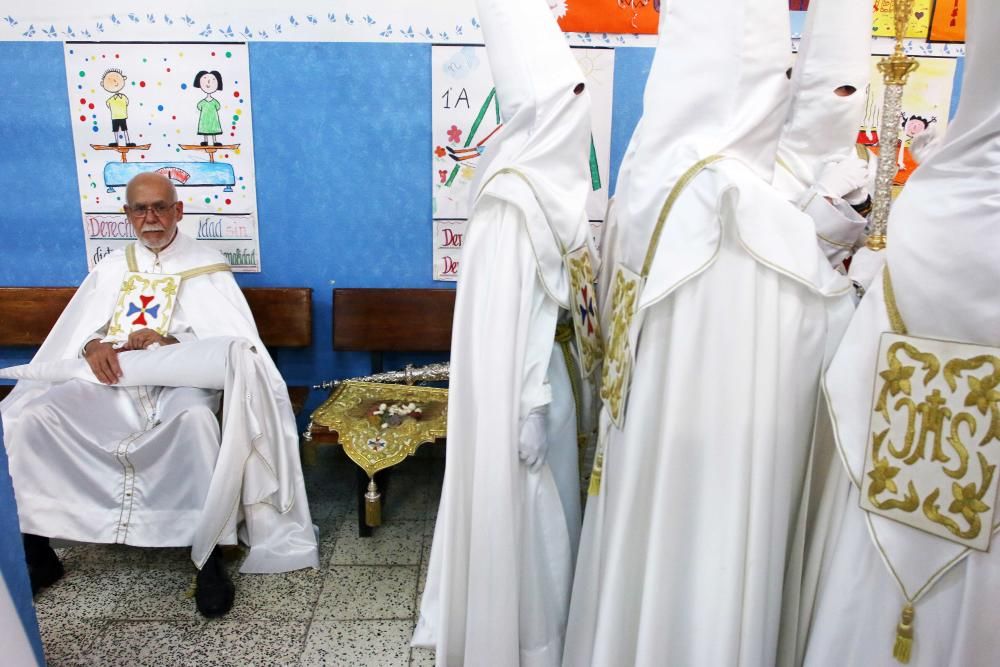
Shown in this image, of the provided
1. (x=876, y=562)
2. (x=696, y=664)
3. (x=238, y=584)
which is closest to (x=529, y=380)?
(x=696, y=664)

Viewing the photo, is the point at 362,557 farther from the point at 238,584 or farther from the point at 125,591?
the point at 125,591

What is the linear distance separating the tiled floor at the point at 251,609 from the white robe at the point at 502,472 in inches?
20.7

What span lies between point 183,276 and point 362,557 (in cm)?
156

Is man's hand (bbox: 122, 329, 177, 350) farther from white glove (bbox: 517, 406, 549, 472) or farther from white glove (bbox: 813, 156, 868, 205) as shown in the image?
white glove (bbox: 813, 156, 868, 205)

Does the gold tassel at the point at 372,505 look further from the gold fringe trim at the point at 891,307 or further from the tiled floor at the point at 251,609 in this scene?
the gold fringe trim at the point at 891,307

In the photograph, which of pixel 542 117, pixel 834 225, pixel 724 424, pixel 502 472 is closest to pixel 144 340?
pixel 502 472

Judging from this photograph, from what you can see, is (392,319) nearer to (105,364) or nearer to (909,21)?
(105,364)

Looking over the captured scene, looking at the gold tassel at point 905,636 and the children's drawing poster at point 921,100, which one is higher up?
the children's drawing poster at point 921,100

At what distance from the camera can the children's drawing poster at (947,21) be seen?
3516 mm

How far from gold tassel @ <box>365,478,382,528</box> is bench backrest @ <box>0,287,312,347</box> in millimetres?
1082

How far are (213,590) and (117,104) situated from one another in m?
2.62

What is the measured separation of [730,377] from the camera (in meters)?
1.45

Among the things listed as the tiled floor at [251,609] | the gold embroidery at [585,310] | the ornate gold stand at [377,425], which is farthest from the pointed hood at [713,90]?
the tiled floor at [251,609]

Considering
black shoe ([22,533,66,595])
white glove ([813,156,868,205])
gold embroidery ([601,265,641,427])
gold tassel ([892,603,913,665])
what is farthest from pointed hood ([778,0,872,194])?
black shoe ([22,533,66,595])
